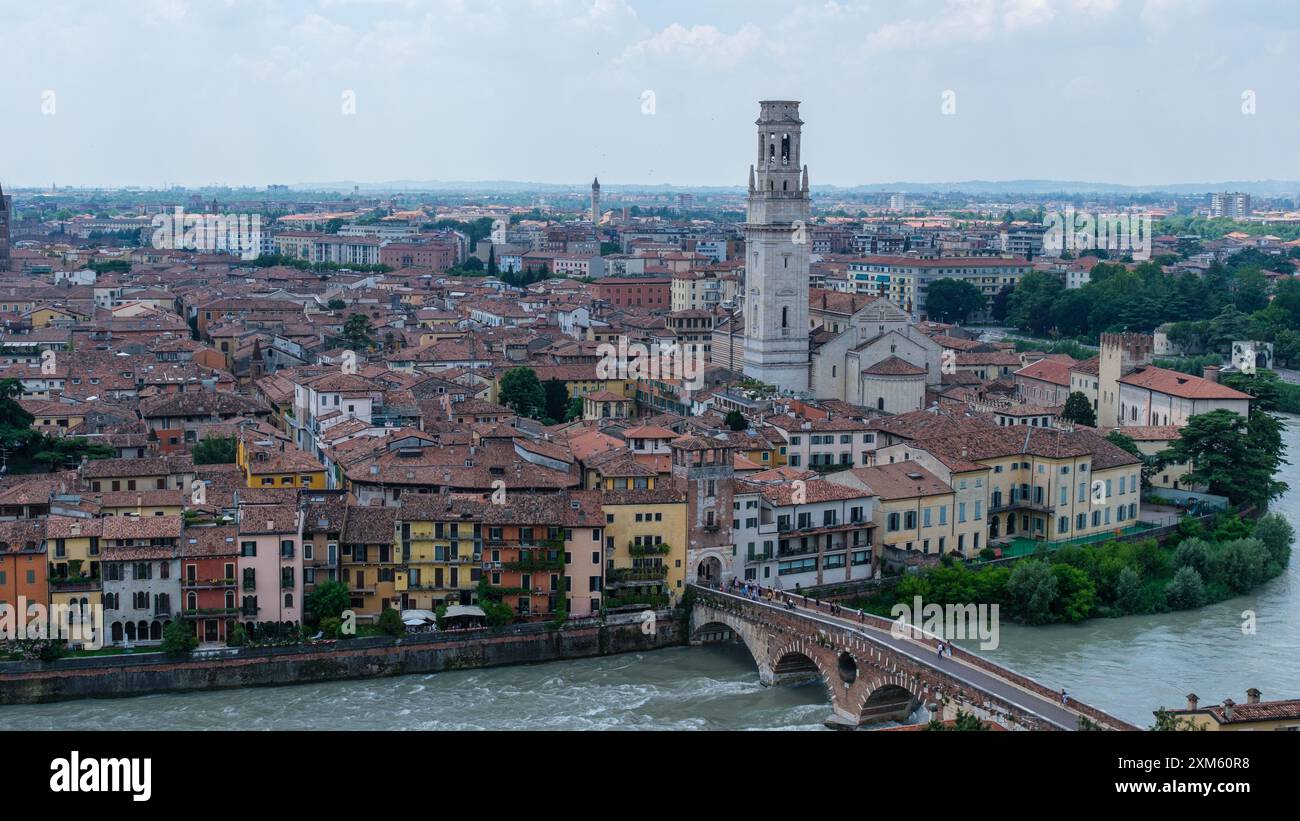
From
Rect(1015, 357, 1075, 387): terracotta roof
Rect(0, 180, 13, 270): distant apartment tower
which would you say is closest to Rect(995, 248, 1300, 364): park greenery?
Rect(1015, 357, 1075, 387): terracotta roof

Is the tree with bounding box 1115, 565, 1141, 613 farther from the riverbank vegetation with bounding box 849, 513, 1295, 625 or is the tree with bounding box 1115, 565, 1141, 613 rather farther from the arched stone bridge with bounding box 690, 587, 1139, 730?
the arched stone bridge with bounding box 690, 587, 1139, 730

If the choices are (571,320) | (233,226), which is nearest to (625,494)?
(571,320)

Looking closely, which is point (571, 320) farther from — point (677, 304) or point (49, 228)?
point (49, 228)

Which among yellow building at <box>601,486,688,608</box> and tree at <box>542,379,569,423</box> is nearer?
yellow building at <box>601,486,688,608</box>

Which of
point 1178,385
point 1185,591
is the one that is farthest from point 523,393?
point 1185,591

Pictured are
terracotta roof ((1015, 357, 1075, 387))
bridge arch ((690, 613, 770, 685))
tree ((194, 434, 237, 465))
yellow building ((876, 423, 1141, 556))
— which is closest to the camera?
bridge arch ((690, 613, 770, 685))

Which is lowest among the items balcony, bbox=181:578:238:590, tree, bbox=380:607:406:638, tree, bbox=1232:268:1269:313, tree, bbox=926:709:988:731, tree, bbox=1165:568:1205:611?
tree, bbox=1165:568:1205:611

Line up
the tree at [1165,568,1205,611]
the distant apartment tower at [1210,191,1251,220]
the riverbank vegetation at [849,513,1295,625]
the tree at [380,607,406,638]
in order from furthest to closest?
the distant apartment tower at [1210,191,1251,220] < the tree at [1165,568,1205,611] < the riverbank vegetation at [849,513,1295,625] < the tree at [380,607,406,638]
